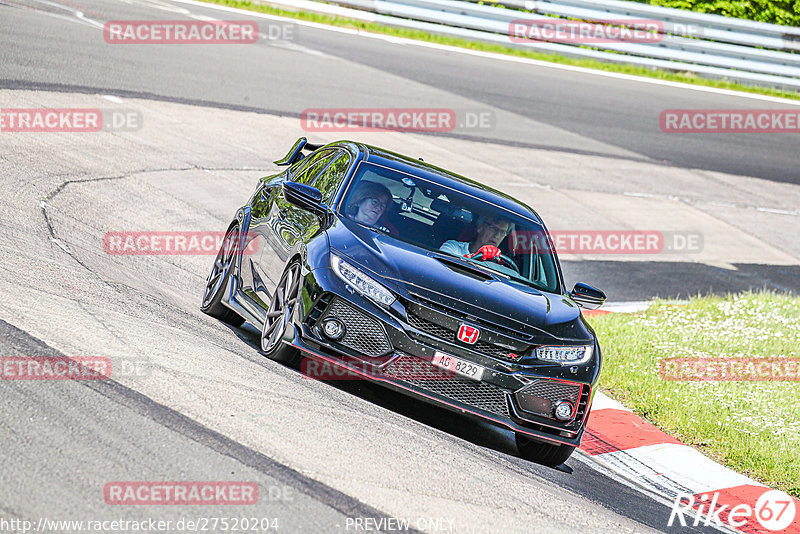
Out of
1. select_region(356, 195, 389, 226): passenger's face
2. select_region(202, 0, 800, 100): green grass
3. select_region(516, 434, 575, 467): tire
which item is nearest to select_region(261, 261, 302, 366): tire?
select_region(356, 195, 389, 226): passenger's face

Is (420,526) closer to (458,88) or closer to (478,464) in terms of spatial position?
(478,464)

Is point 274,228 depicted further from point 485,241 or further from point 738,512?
point 738,512

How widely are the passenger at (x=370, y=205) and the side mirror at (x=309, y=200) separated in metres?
0.20

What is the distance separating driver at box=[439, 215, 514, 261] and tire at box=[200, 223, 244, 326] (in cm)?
189

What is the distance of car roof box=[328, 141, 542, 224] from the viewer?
8.28m

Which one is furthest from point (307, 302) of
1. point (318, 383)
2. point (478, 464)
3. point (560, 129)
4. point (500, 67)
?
point (500, 67)

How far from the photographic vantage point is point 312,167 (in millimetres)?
8930

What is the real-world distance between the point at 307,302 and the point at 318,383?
0.54 meters

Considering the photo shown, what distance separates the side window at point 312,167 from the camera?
28.7 ft

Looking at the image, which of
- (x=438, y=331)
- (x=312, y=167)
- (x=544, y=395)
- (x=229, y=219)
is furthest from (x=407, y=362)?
(x=229, y=219)

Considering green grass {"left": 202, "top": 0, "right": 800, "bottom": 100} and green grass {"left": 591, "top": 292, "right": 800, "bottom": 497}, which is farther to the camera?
green grass {"left": 202, "top": 0, "right": 800, "bottom": 100}

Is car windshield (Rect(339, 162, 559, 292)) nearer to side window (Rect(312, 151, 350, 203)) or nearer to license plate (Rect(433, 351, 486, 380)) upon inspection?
side window (Rect(312, 151, 350, 203))

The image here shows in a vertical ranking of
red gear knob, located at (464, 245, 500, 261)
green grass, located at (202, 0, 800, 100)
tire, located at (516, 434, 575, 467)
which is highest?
green grass, located at (202, 0, 800, 100)

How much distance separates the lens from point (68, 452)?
4.77 meters
